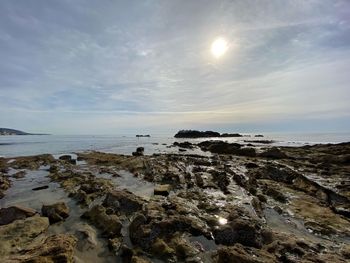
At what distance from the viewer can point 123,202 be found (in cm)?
1862

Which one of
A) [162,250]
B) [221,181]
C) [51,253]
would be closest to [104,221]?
[162,250]

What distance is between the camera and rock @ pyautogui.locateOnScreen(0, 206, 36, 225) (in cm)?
1582

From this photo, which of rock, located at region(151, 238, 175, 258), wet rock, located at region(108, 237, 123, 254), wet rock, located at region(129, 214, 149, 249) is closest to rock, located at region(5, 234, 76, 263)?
wet rock, located at region(108, 237, 123, 254)

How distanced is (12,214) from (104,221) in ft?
19.6

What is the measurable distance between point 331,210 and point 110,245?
50.3 ft

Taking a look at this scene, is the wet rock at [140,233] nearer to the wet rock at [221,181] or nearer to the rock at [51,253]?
the rock at [51,253]

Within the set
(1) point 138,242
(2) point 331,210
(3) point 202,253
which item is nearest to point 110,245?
(1) point 138,242

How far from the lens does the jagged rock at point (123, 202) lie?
18.0 meters

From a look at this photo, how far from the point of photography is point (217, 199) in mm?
21031

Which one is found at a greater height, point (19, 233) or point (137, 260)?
point (19, 233)

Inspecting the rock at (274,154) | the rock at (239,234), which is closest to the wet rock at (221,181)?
the rock at (239,234)

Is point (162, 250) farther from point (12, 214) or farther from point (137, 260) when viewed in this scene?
point (12, 214)

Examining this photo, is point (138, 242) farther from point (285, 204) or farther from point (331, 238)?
point (285, 204)

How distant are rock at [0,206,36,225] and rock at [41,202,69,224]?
1009 mm
